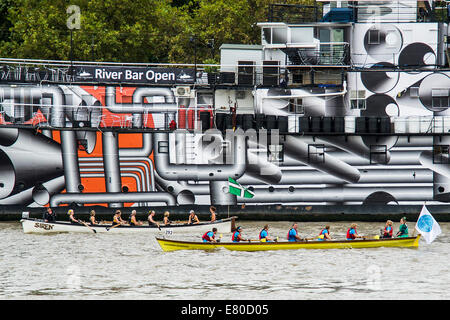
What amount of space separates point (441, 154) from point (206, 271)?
774 inches

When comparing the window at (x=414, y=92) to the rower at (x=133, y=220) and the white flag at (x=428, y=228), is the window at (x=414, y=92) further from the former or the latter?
the rower at (x=133, y=220)

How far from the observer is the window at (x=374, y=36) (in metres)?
54.3

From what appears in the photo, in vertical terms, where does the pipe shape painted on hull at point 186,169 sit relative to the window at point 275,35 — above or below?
below

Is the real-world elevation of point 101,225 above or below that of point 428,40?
below

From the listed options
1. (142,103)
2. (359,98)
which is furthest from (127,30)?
(359,98)

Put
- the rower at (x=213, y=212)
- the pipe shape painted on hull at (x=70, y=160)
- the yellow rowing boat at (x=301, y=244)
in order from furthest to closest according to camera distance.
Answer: the pipe shape painted on hull at (x=70, y=160) < the rower at (x=213, y=212) < the yellow rowing boat at (x=301, y=244)

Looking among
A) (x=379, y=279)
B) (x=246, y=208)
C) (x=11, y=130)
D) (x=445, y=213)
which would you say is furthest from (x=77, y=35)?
(x=379, y=279)

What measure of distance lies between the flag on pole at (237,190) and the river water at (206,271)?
11.3 feet

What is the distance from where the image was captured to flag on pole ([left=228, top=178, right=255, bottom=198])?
164 ft

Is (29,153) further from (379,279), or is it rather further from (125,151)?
(379,279)

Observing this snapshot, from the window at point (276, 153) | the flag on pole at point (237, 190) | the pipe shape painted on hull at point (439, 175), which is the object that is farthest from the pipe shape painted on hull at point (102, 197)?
the pipe shape painted on hull at point (439, 175)

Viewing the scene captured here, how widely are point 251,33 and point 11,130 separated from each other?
27.4m

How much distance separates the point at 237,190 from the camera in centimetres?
5006

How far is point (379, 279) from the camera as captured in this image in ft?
120
